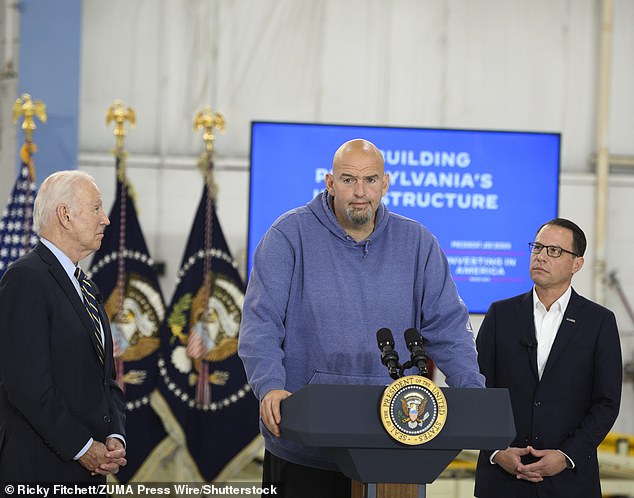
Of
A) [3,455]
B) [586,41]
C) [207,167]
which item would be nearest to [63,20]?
[207,167]

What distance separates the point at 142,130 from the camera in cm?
602

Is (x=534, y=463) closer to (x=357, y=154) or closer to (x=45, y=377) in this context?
(x=357, y=154)

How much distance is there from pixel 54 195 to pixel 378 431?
1273 millimetres

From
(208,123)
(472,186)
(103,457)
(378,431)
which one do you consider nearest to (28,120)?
(208,123)

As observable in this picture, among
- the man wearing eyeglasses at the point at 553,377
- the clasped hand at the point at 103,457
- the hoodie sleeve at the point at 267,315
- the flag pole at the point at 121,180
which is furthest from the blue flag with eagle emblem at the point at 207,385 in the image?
the hoodie sleeve at the point at 267,315

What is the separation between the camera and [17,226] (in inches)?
202

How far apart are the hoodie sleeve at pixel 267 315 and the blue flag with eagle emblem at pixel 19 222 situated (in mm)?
2858

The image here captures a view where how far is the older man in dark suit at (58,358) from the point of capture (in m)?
2.54

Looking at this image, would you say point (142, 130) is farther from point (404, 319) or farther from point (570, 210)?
point (404, 319)

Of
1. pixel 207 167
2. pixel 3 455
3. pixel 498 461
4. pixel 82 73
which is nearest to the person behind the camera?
pixel 3 455

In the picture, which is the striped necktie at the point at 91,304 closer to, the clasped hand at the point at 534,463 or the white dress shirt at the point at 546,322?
the clasped hand at the point at 534,463

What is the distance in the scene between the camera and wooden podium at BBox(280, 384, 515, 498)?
6.72 feet

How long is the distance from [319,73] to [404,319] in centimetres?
374

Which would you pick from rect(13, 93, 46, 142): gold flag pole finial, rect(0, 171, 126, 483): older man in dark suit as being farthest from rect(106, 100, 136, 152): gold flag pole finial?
rect(0, 171, 126, 483): older man in dark suit
